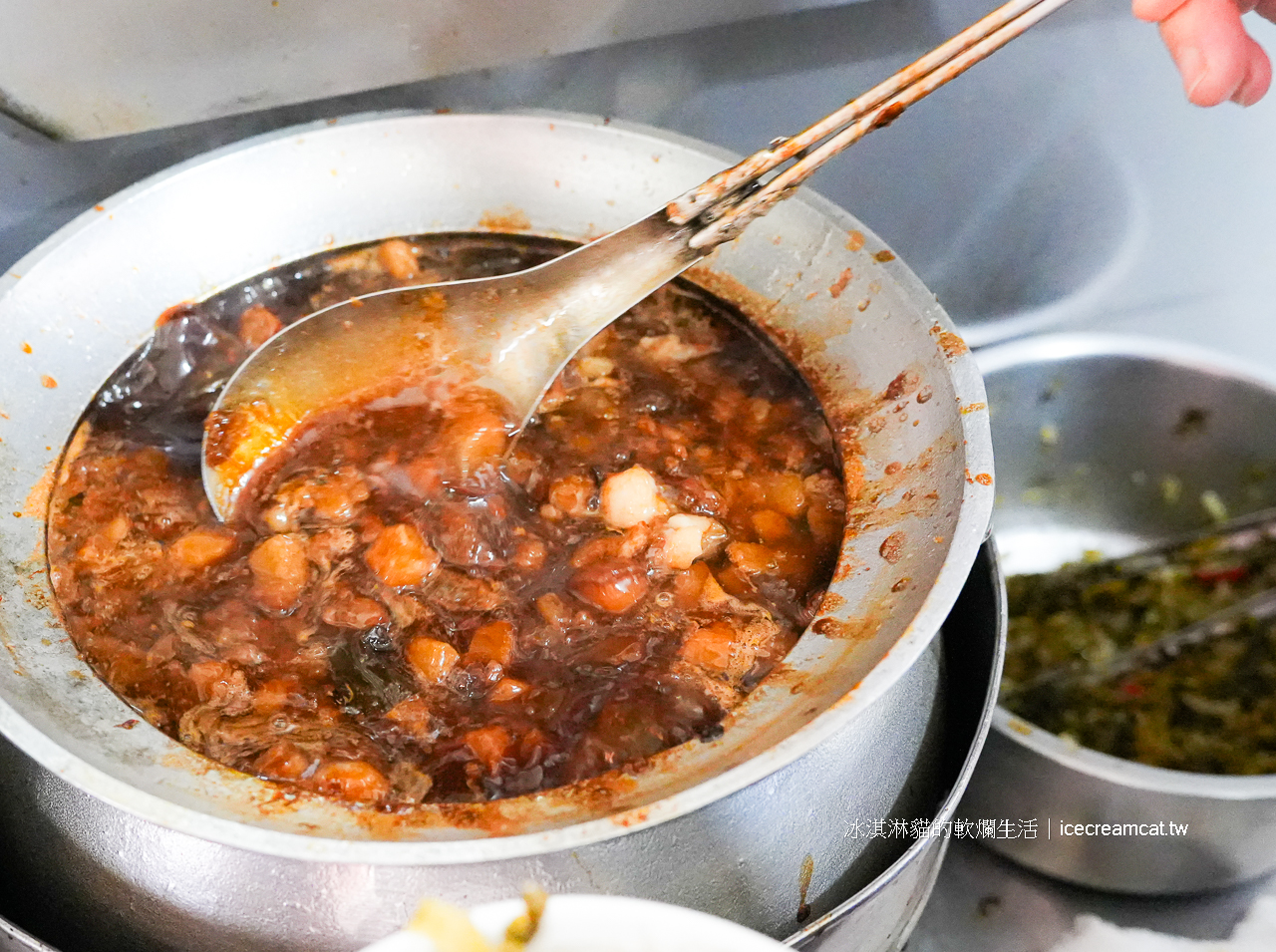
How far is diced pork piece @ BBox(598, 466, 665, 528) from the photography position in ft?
4.77

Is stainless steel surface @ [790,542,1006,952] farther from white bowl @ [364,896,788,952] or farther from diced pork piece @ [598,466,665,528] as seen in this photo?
diced pork piece @ [598,466,665,528]

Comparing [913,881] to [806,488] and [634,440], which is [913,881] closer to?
[806,488]

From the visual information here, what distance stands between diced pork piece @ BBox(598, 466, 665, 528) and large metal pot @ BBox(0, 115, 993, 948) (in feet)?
0.96

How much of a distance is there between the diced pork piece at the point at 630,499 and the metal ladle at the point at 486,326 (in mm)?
225

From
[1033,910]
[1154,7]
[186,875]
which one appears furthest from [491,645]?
[1033,910]

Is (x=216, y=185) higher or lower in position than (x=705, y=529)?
higher

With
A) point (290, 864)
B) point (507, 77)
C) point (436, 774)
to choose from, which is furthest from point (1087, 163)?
point (290, 864)

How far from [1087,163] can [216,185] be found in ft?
6.69

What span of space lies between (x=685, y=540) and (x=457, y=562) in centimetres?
33

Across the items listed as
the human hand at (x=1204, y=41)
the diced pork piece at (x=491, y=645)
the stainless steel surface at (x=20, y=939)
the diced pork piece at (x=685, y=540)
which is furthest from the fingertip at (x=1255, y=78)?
the stainless steel surface at (x=20, y=939)

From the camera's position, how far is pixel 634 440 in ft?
5.21

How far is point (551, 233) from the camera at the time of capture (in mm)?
1849

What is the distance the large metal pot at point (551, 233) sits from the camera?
1.09 m

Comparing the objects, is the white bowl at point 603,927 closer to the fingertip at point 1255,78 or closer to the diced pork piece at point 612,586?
the diced pork piece at point 612,586
